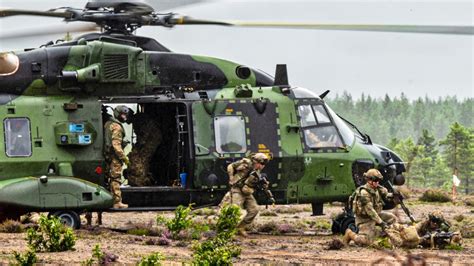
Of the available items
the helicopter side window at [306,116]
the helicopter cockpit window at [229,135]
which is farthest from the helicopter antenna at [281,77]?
the helicopter cockpit window at [229,135]

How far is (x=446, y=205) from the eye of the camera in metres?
33.3

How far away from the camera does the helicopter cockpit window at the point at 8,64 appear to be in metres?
20.2

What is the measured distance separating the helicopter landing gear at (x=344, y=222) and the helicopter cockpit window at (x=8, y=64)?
20.0ft

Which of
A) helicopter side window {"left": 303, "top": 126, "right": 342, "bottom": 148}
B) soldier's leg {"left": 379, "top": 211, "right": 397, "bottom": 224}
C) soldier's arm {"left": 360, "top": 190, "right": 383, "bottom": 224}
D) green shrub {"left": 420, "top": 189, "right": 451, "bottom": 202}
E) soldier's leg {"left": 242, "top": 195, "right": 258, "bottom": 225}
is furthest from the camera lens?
green shrub {"left": 420, "top": 189, "right": 451, "bottom": 202}

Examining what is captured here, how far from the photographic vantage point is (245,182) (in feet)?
66.6

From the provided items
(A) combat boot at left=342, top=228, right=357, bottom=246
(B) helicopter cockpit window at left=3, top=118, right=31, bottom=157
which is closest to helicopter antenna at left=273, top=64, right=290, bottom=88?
(A) combat boot at left=342, top=228, right=357, bottom=246

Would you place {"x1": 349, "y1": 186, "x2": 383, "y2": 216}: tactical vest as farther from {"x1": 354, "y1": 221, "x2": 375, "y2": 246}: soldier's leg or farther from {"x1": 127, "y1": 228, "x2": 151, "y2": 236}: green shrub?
{"x1": 127, "y1": 228, "x2": 151, "y2": 236}: green shrub

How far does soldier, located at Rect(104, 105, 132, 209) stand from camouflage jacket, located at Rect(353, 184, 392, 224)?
13.0 ft

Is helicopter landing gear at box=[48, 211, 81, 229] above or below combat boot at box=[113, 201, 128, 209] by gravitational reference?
below

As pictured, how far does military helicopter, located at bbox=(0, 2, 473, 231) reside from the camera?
65.9ft

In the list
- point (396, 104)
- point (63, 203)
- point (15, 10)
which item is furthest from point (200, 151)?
point (396, 104)

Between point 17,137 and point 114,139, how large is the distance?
1.58 m

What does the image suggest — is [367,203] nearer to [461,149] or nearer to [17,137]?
[17,137]

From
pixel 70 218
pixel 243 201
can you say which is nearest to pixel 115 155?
pixel 70 218
